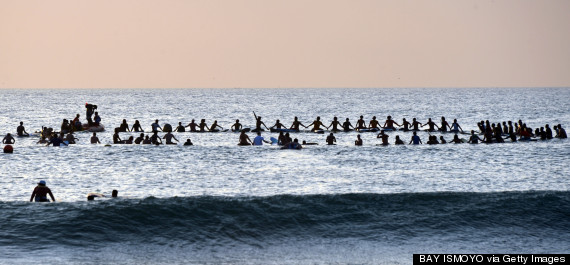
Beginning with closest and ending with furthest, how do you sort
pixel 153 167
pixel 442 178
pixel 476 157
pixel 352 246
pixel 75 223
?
1. pixel 352 246
2. pixel 75 223
3. pixel 442 178
4. pixel 153 167
5. pixel 476 157

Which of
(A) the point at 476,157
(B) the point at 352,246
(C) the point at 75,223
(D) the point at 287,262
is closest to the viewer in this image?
(D) the point at 287,262

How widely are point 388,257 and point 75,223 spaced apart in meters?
9.41

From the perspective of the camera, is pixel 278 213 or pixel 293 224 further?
pixel 278 213

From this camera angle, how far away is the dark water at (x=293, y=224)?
2128cm

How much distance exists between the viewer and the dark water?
2128 cm

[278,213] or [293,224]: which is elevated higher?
[278,213]

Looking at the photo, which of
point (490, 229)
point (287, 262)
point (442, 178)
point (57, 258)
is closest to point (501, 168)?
point (442, 178)

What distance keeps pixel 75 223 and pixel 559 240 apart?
46.9ft

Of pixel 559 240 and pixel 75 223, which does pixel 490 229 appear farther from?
pixel 75 223

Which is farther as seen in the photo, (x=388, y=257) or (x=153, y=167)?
(x=153, y=167)

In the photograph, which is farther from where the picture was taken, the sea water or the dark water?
the dark water

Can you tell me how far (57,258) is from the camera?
64.0ft

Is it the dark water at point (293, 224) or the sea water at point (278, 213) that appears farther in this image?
the dark water at point (293, 224)

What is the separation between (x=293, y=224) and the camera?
2389 centimetres
